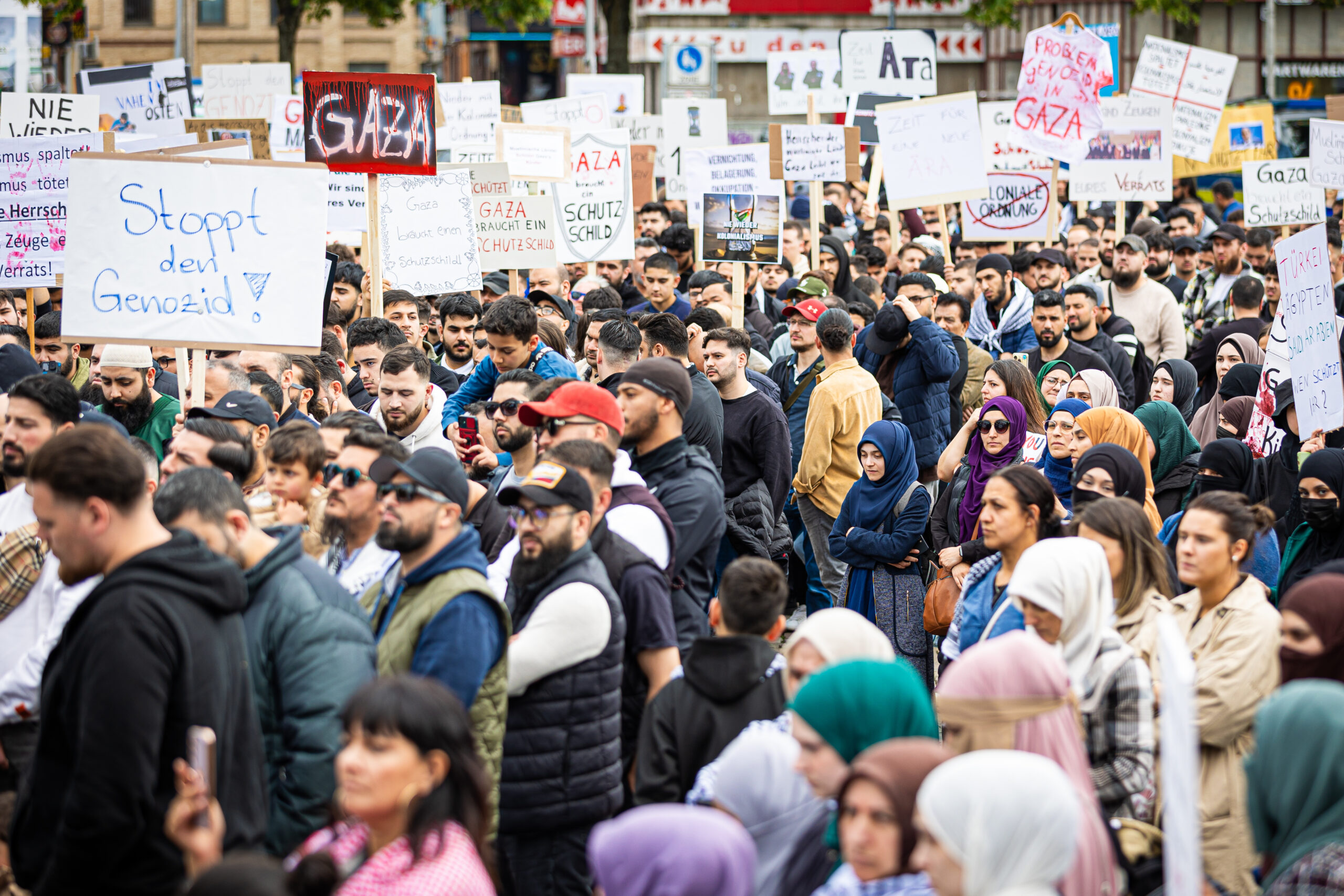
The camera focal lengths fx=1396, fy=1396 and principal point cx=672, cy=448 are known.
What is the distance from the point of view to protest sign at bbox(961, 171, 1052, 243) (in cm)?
1331

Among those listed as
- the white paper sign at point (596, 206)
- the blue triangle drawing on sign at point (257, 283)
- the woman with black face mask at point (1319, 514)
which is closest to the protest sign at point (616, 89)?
the white paper sign at point (596, 206)

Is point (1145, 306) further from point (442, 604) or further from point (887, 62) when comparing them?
point (442, 604)

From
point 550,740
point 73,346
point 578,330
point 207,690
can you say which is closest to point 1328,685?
point 550,740

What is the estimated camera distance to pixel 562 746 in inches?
166

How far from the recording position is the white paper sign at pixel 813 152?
1295 centimetres

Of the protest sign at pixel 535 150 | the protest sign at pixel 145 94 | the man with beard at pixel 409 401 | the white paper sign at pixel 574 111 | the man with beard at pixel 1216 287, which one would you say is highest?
the protest sign at pixel 145 94

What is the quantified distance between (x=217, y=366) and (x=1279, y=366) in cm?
542

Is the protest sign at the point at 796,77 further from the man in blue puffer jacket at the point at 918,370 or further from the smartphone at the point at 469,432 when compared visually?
the smartphone at the point at 469,432

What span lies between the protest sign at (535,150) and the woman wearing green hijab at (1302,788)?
9373mm

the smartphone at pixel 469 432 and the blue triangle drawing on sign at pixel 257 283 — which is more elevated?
the blue triangle drawing on sign at pixel 257 283

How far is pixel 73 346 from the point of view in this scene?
29.3 ft

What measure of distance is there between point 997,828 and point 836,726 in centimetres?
66

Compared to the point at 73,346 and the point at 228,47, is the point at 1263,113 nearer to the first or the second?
the point at 73,346

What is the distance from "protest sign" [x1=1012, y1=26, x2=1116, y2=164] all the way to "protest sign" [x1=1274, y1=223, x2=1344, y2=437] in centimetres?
713
